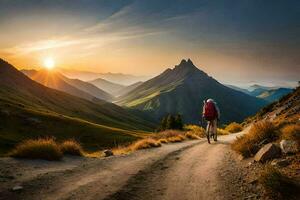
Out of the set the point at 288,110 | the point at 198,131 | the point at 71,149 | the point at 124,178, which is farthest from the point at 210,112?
the point at 198,131

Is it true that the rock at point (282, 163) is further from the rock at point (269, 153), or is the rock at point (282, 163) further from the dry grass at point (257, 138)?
the dry grass at point (257, 138)

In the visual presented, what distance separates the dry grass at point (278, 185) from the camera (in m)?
8.60

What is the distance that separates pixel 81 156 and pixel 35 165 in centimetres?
402

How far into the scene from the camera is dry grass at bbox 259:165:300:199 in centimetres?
860

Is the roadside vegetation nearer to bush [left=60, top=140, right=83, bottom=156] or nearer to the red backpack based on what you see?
bush [left=60, top=140, right=83, bottom=156]

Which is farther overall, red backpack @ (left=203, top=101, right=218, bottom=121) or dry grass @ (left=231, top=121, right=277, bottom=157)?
red backpack @ (left=203, top=101, right=218, bottom=121)

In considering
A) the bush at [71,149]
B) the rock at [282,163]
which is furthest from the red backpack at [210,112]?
the rock at [282,163]

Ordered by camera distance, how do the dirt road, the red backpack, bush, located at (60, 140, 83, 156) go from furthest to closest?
the red backpack → bush, located at (60, 140, 83, 156) → the dirt road

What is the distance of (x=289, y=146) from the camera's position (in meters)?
12.1

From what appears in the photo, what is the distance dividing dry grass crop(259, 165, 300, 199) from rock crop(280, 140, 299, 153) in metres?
3.10

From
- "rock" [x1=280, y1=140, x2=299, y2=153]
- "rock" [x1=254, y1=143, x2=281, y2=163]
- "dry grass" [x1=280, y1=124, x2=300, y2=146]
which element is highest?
"dry grass" [x1=280, y1=124, x2=300, y2=146]

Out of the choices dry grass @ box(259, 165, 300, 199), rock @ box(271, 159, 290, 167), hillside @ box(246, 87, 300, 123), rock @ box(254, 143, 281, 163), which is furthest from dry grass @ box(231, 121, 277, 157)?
dry grass @ box(259, 165, 300, 199)

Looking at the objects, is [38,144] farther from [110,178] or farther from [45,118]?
[45,118]

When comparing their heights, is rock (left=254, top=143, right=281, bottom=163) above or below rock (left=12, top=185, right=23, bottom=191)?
above
